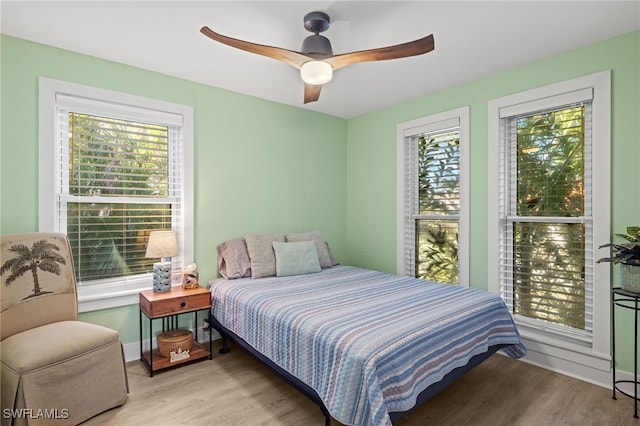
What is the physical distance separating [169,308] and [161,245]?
54cm

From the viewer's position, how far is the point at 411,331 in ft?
6.19

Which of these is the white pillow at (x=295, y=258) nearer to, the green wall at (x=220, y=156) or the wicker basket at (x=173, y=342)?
the green wall at (x=220, y=156)

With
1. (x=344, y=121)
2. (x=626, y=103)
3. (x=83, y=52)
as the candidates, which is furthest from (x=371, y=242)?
(x=83, y=52)

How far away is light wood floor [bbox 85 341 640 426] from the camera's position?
2.09m

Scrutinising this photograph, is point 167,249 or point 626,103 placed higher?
point 626,103

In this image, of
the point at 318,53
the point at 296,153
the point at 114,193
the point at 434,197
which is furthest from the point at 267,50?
the point at 434,197

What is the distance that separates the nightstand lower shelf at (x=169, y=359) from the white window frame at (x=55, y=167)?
496mm

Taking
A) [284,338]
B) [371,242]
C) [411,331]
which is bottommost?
[284,338]

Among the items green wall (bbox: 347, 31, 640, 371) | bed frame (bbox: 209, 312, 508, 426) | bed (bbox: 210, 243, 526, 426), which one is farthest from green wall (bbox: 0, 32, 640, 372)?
bed frame (bbox: 209, 312, 508, 426)

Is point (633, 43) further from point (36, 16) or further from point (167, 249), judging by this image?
point (36, 16)

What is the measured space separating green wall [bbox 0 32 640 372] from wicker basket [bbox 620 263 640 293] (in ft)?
1.27

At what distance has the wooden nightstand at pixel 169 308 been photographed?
8.75 feet

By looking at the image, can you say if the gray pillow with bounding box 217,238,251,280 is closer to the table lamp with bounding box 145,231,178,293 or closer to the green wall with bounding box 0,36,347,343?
the green wall with bounding box 0,36,347,343

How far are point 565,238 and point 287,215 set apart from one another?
2.74 metres
